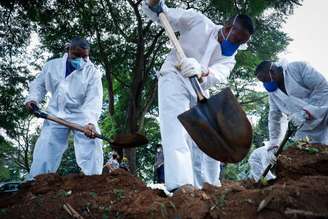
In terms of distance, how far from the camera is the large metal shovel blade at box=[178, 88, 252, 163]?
252 centimetres

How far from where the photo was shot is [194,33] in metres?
3.57

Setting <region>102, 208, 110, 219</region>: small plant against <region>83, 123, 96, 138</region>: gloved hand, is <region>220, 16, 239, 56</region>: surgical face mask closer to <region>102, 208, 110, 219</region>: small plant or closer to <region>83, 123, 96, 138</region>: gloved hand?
<region>83, 123, 96, 138</region>: gloved hand

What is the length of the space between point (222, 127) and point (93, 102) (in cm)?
245

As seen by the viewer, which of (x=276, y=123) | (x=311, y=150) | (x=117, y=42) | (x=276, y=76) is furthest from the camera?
(x=117, y=42)

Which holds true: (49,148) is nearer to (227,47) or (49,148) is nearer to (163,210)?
(227,47)

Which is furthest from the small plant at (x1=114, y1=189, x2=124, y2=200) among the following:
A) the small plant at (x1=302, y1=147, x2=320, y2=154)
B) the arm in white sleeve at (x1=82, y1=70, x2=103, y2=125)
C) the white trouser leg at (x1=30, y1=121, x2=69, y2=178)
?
the arm in white sleeve at (x1=82, y1=70, x2=103, y2=125)

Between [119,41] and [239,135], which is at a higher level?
[119,41]

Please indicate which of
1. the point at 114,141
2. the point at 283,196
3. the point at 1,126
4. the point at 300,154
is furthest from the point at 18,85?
the point at 283,196

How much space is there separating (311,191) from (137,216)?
0.92 meters

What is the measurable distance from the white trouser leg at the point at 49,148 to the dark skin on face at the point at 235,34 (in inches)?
87.2

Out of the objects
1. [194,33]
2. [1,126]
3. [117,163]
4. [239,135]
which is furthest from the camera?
[1,126]

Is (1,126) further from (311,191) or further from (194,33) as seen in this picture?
(311,191)

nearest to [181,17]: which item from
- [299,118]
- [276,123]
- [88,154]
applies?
[299,118]

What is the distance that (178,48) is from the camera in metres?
3.21
